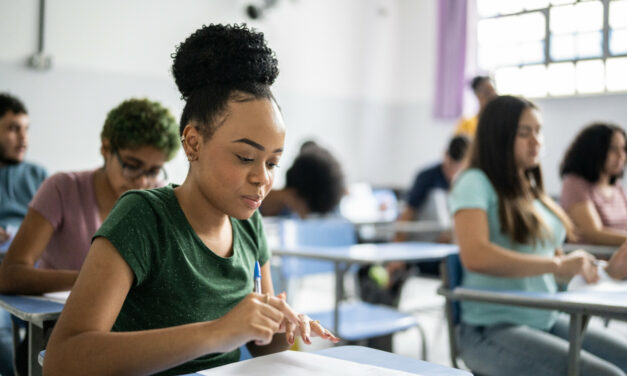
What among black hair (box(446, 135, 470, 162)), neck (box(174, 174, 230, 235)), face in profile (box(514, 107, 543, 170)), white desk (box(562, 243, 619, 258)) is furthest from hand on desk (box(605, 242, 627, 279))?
black hair (box(446, 135, 470, 162))

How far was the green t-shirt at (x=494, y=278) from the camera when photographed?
1.74 m

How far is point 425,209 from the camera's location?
427 centimetres

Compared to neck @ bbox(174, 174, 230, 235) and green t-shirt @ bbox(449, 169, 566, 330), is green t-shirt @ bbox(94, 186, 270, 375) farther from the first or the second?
green t-shirt @ bbox(449, 169, 566, 330)

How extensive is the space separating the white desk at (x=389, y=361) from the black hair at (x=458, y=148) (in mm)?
3192

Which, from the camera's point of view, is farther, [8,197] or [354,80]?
[354,80]

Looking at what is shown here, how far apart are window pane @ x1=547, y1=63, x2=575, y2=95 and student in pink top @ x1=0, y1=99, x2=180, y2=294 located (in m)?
4.97

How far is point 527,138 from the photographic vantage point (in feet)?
6.18

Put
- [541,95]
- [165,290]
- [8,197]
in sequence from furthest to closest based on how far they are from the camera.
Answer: [541,95]
[8,197]
[165,290]

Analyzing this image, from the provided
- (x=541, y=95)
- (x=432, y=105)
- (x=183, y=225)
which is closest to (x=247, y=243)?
(x=183, y=225)

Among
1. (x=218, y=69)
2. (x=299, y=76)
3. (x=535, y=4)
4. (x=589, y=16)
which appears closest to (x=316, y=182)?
(x=218, y=69)

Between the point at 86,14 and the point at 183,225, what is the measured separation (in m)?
4.09

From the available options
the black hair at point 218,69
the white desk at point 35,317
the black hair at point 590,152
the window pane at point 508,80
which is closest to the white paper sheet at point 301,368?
the black hair at point 218,69

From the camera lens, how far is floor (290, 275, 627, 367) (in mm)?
3328

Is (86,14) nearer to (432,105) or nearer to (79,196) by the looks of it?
(79,196)
